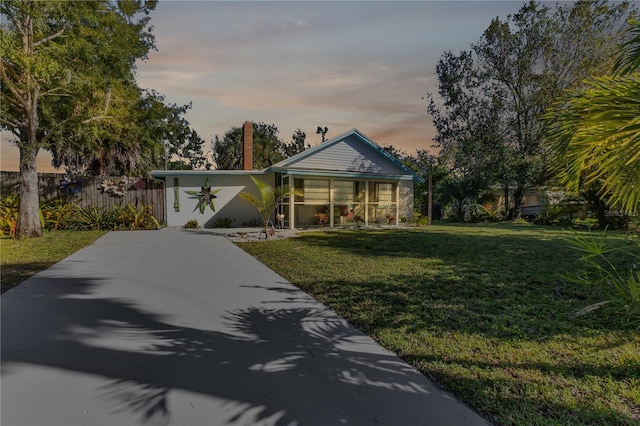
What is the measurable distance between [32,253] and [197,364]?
315 inches

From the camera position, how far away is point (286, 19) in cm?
705

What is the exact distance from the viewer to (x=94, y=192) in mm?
14594

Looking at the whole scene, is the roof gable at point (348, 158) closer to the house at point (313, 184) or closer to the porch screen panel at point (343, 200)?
the house at point (313, 184)

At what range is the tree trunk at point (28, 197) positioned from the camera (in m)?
10.5

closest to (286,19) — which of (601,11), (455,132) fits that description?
(455,132)

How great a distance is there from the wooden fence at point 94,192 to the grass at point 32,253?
3.91 metres

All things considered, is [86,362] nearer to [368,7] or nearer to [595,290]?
[595,290]

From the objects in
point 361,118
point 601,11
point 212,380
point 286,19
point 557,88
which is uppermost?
point 601,11

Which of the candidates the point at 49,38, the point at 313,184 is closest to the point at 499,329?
the point at 313,184

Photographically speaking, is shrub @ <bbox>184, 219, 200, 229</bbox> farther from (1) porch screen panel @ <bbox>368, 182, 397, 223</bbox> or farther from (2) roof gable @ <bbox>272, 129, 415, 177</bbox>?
(1) porch screen panel @ <bbox>368, 182, 397, 223</bbox>

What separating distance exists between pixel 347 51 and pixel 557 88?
19.0 m

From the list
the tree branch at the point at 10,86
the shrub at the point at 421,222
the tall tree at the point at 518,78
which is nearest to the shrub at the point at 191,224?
the tree branch at the point at 10,86

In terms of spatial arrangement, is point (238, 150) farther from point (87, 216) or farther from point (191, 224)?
point (87, 216)

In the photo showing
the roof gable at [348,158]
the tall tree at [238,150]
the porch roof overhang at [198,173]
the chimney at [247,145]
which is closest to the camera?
the porch roof overhang at [198,173]
